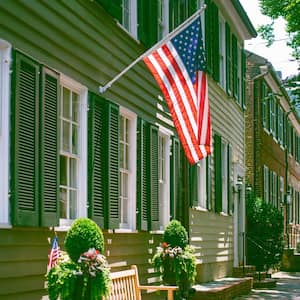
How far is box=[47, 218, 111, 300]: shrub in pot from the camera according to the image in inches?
302

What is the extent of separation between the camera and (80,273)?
770cm

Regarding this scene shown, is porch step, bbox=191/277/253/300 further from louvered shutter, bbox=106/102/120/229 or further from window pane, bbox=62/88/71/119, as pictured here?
window pane, bbox=62/88/71/119

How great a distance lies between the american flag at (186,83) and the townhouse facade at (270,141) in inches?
604

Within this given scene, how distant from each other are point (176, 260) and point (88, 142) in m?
3.33

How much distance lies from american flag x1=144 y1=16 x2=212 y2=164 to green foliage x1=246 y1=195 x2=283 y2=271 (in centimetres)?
1265

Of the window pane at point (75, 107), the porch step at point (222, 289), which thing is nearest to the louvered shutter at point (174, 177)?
the porch step at point (222, 289)

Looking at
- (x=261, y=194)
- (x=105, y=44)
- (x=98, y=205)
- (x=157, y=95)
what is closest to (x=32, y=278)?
(x=98, y=205)

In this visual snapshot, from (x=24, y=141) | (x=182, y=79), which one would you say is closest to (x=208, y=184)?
(x=182, y=79)

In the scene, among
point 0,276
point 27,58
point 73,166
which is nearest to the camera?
point 0,276

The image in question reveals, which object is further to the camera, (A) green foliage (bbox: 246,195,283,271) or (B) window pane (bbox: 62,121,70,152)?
(A) green foliage (bbox: 246,195,283,271)

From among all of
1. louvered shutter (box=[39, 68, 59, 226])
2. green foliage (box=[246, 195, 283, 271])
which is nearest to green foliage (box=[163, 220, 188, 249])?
louvered shutter (box=[39, 68, 59, 226])

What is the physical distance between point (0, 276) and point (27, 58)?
225cm

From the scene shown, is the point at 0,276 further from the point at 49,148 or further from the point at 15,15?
the point at 15,15

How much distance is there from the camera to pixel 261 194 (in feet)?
95.6
